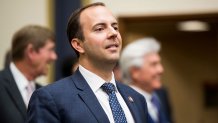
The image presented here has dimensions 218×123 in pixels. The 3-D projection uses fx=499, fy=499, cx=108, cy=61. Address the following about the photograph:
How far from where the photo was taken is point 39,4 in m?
5.16

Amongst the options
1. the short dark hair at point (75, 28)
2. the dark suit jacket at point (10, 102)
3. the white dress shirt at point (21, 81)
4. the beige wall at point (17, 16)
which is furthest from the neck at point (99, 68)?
the beige wall at point (17, 16)

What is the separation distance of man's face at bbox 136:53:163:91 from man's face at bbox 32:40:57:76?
0.69m

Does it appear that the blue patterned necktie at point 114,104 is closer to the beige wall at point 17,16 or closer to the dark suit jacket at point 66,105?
the dark suit jacket at point 66,105

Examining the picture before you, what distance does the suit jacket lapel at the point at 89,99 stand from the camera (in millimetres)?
2074

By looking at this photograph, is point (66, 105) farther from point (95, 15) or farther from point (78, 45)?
point (95, 15)

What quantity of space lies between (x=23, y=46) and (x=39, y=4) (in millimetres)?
1910

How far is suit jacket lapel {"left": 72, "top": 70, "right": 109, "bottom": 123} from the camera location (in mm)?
2074

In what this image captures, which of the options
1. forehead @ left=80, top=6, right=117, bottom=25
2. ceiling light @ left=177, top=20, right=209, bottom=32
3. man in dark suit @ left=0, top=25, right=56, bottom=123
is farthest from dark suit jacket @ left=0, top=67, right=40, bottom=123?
ceiling light @ left=177, top=20, right=209, bottom=32

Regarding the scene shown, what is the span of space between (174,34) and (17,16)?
338 cm

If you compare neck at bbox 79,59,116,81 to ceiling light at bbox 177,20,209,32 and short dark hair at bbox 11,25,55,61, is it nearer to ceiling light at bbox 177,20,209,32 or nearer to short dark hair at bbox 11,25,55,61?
short dark hair at bbox 11,25,55,61

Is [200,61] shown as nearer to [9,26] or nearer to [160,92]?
[160,92]

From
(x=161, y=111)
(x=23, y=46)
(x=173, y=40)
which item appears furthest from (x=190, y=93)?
(x=23, y=46)

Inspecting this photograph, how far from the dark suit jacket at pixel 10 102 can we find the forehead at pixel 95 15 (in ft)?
3.02

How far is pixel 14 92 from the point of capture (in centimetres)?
303
